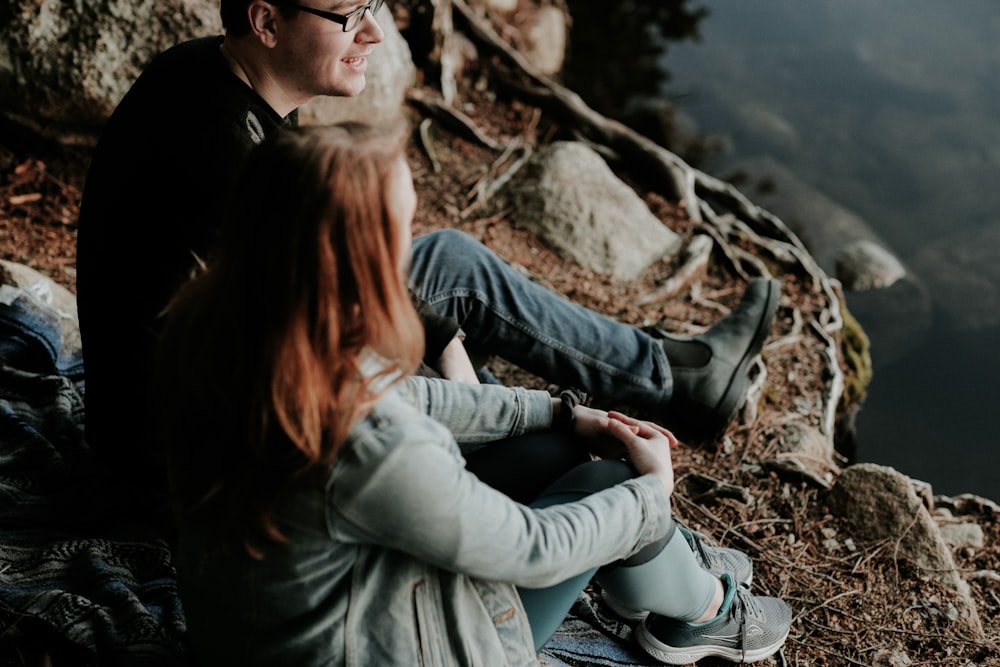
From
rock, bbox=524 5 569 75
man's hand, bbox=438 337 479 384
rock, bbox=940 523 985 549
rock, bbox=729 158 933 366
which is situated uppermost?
rock, bbox=524 5 569 75

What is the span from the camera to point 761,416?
321 centimetres

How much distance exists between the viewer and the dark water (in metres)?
4.44

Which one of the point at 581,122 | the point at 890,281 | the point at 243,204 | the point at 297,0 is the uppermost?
the point at 297,0

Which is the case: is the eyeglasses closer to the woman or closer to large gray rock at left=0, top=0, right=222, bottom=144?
the woman

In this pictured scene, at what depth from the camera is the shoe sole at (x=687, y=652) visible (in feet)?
6.95

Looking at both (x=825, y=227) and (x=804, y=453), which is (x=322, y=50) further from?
(x=825, y=227)

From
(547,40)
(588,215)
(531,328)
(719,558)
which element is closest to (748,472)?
(719,558)

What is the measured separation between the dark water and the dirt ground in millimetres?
1056

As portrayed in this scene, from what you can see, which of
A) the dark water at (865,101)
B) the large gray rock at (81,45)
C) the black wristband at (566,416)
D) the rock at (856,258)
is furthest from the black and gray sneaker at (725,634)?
the large gray rock at (81,45)

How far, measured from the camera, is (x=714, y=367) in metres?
2.88

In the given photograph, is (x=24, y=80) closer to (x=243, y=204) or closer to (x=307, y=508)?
(x=243, y=204)

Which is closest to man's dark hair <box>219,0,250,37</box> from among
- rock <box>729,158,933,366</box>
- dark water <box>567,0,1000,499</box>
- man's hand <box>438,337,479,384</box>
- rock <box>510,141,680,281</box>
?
man's hand <box>438,337,479,384</box>

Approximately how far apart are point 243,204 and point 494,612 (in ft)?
2.69

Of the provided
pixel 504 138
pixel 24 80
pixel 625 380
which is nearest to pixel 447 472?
pixel 625 380
